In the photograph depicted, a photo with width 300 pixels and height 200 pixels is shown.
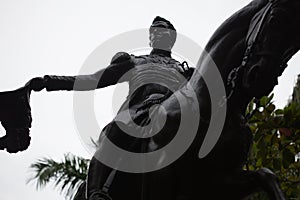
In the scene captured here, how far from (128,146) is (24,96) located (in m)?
0.95

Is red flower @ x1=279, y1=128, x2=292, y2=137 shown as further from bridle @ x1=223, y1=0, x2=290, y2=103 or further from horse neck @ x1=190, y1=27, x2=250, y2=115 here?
bridle @ x1=223, y1=0, x2=290, y2=103

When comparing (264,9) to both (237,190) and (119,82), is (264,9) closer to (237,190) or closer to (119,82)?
(237,190)

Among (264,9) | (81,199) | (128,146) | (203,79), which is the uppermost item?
(264,9)

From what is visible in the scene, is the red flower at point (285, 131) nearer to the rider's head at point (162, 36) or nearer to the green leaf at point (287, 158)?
the green leaf at point (287, 158)

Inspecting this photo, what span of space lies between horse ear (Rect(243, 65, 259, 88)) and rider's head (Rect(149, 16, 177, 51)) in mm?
1651

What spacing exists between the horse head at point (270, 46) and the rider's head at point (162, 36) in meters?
1.62

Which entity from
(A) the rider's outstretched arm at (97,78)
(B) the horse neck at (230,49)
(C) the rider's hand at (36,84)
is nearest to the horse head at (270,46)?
(B) the horse neck at (230,49)

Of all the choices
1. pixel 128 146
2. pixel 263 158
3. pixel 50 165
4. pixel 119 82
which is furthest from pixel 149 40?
pixel 50 165

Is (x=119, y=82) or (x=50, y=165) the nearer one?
(x=119, y=82)

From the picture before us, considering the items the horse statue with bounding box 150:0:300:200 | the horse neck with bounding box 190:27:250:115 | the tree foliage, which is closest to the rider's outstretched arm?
the horse statue with bounding box 150:0:300:200

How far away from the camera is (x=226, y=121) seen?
3627mm

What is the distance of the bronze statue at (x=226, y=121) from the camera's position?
3.29 meters

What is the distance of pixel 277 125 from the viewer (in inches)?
208

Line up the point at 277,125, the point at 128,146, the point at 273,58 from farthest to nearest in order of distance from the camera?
the point at 277,125, the point at 128,146, the point at 273,58
